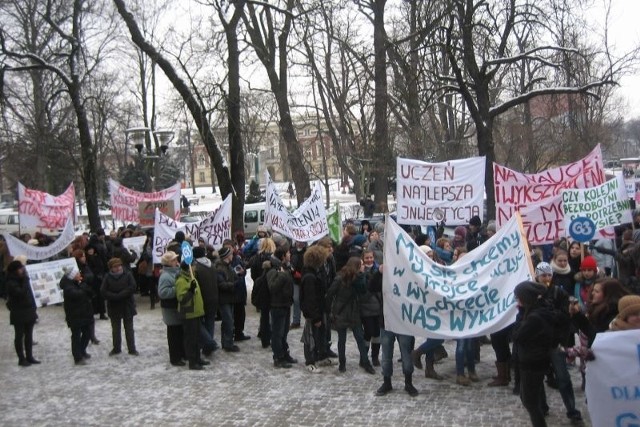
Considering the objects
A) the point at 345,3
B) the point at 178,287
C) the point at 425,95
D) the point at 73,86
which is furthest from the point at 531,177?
the point at 73,86

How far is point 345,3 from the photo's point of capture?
20.4 m

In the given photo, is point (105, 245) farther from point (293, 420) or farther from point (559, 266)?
point (559, 266)

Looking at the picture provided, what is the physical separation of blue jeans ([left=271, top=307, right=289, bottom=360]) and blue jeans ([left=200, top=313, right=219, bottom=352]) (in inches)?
46.0

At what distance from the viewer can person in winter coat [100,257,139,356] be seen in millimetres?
9562

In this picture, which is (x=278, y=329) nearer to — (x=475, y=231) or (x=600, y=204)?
(x=600, y=204)

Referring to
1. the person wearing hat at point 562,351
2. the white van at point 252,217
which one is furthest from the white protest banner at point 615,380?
the white van at point 252,217

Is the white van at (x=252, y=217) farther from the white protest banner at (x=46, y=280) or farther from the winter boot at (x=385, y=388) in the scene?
the winter boot at (x=385, y=388)

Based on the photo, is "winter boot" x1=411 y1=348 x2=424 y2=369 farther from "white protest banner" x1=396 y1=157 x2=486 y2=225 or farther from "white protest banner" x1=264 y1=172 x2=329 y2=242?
"white protest banner" x1=264 y1=172 x2=329 y2=242

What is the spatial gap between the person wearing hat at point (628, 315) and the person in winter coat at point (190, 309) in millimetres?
5321

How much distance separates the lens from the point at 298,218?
12984mm

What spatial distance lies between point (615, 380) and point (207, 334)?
6055 millimetres

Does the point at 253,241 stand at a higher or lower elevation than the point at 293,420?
higher

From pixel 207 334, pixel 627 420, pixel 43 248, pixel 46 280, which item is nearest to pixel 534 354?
pixel 627 420

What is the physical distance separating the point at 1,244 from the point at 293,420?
979 centimetres
